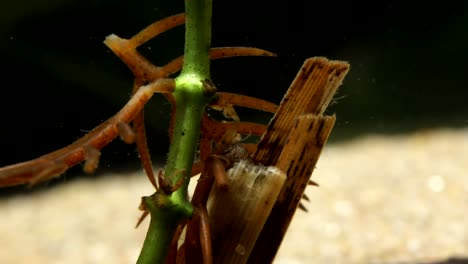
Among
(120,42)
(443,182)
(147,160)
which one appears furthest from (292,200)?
(443,182)

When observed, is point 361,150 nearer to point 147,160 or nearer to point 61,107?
point 61,107

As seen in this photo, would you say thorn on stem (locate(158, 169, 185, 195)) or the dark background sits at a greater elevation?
the dark background

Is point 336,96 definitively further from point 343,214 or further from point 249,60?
point 343,214

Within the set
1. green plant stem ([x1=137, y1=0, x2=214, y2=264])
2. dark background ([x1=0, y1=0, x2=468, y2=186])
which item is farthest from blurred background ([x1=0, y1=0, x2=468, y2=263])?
green plant stem ([x1=137, y1=0, x2=214, y2=264])

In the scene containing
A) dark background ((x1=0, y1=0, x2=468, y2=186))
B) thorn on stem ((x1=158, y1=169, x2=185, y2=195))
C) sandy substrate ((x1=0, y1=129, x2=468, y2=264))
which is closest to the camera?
thorn on stem ((x1=158, y1=169, x2=185, y2=195))

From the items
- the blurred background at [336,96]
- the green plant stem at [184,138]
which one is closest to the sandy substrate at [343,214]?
the blurred background at [336,96]

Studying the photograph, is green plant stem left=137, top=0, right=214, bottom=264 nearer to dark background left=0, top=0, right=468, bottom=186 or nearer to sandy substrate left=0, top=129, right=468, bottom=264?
dark background left=0, top=0, right=468, bottom=186

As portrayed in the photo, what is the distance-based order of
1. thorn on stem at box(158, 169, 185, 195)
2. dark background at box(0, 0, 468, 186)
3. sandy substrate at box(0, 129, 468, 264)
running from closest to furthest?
thorn on stem at box(158, 169, 185, 195)
dark background at box(0, 0, 468, 186)
sandy substrate at box(0, 129, 468, 264)
